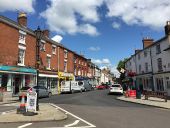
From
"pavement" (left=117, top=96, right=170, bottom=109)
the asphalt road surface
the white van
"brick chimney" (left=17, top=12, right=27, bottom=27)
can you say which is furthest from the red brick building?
"pavement" (left=117, top=96, right=170, bottom=109)

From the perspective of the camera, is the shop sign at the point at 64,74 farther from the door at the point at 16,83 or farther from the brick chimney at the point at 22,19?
the door at the point at 16,83

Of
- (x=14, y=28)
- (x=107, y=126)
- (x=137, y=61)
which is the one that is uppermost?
(x=14, y=28)

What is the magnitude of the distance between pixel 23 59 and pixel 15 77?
9.70 ft

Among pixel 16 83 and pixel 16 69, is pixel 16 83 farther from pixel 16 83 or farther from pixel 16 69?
pixel 16 69

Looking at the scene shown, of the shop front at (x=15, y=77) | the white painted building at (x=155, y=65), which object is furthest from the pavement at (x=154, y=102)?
the shop front at (x=15, y=77)

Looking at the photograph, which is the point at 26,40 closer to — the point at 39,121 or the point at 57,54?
the point at 57,54

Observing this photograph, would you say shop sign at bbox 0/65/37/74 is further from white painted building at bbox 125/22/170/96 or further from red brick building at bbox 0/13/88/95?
white painted building at bbox 125/22/170/96

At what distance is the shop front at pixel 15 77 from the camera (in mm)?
28766

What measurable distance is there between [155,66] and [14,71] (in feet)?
69.4

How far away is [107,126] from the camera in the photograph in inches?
395

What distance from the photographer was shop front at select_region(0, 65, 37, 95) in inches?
1133

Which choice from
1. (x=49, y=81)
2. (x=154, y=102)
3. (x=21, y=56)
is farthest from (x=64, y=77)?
(x=154, y=102)

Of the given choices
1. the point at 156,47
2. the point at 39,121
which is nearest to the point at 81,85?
the point at 156,47

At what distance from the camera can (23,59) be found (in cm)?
3319
